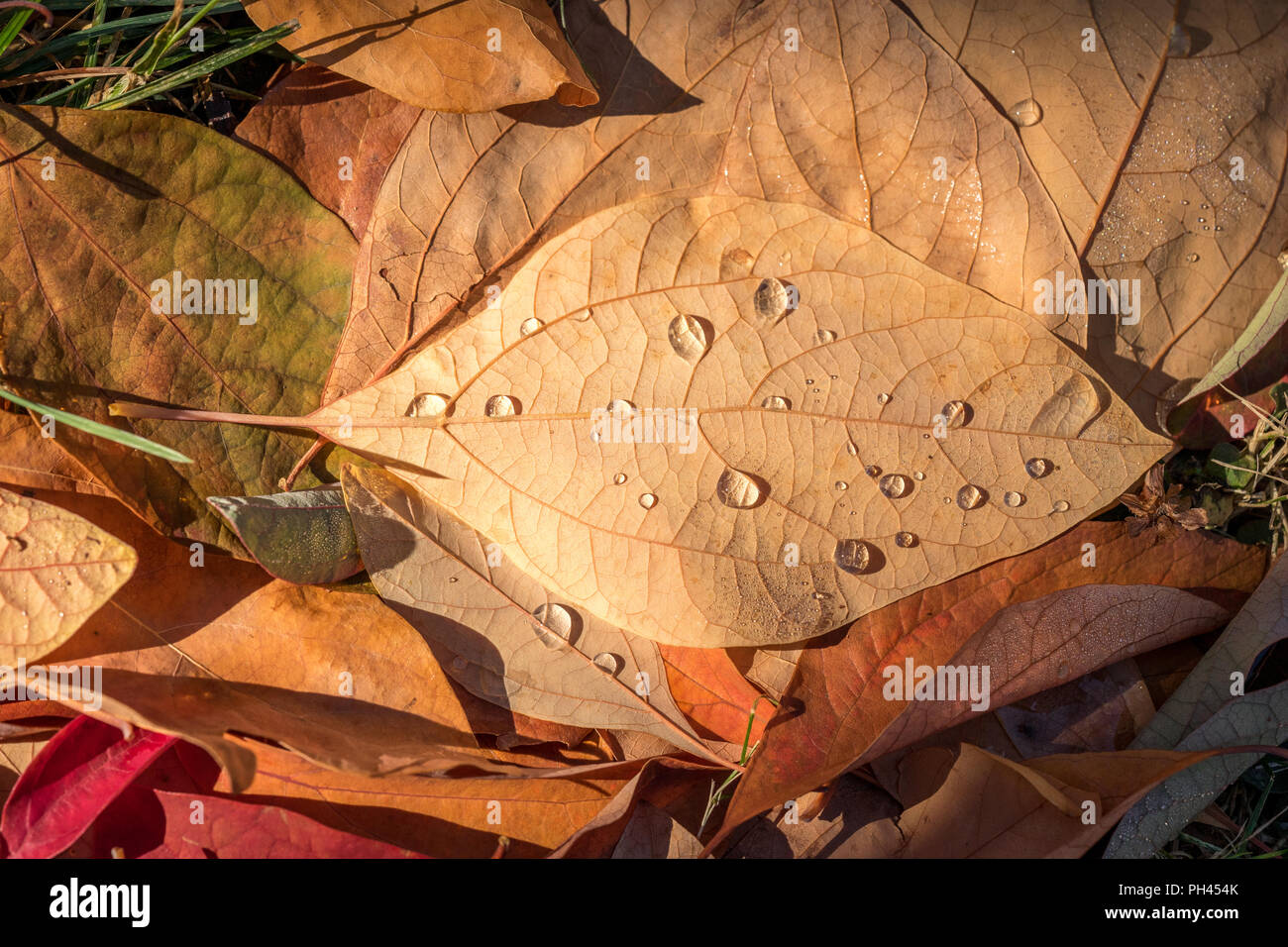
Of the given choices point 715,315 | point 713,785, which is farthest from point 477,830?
A: point 715,315

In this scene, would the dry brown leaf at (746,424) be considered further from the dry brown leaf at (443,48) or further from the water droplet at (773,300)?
the dry brown leaf at (443,48)

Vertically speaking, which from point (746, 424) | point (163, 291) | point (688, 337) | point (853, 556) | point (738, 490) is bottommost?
point (853, 556)

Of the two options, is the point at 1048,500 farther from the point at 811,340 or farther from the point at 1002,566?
the point at 811,340

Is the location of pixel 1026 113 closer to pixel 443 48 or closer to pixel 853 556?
pixel 853 556

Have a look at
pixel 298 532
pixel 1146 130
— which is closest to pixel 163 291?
pixel 298 532

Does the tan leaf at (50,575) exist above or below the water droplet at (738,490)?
below

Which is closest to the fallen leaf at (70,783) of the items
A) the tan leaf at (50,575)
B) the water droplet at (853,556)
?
the tan leaf at (50,575)
